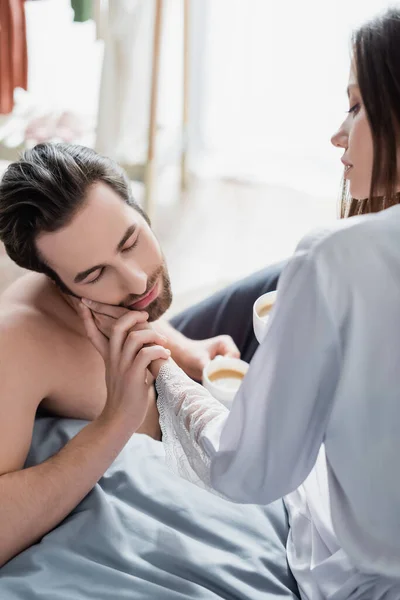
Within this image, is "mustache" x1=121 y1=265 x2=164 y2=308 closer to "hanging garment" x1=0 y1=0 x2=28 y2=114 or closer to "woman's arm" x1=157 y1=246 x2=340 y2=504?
"woman's arm" x1=157 y1=246 x2=340 y2=504

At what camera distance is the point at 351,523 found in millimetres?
902

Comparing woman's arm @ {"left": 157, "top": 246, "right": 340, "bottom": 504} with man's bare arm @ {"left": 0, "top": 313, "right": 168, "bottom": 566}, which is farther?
man's bare arm @ {"left": 0, "top": 313, "right": 168, "bottom": 566}

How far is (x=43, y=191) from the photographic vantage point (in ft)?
4.05

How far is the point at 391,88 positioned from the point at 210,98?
2.31 metres

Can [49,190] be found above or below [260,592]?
above

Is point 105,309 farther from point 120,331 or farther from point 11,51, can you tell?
point 11,51

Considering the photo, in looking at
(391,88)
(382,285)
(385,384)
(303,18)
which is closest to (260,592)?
(385,384)

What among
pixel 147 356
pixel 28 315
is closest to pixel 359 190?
pixel 147 356

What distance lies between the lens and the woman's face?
0.88 m

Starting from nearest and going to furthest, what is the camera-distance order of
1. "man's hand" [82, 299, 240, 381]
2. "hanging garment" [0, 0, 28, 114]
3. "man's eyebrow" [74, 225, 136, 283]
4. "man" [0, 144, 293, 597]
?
"man" [0, 144, 293, 597]
"man's eyebrow" [74, 225, 136, 283]
"man's hand" [82, 299, 240, 381]
"hanging garment" [0, 0, 28, 114]


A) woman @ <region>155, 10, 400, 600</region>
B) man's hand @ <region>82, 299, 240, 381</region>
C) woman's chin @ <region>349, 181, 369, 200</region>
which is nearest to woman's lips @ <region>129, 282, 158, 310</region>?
man's hand @ <region>82, 299, 240, 381</region>

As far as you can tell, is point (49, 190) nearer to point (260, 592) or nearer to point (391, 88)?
point (391, 88)

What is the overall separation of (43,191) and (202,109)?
197 centimetres

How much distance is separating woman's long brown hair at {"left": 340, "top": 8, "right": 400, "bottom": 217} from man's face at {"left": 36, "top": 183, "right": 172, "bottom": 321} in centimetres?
54
